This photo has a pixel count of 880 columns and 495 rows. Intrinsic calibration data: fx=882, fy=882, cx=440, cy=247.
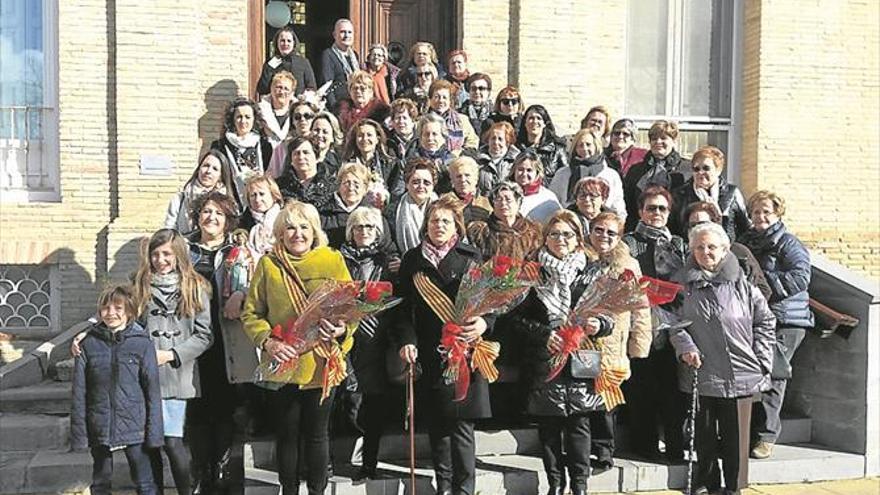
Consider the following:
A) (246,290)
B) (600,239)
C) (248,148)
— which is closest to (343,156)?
(248,148)

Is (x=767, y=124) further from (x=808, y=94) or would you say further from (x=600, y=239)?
(x=600, y=239)

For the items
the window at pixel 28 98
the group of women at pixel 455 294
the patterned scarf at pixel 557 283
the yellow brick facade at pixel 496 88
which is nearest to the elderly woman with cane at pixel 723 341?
the group of women at pixel 455 294

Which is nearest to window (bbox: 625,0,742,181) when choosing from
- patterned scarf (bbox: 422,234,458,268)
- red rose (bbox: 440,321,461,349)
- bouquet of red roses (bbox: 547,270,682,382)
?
bouquet of red roses (bbox: 547,270,682,382)

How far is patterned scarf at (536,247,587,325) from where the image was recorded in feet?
17.7

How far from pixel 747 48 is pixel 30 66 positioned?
8.63 m

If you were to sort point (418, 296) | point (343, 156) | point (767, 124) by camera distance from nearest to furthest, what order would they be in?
point (418, 296), point (343, 156), point (767, 124)

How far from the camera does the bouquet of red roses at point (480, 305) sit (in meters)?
4.98

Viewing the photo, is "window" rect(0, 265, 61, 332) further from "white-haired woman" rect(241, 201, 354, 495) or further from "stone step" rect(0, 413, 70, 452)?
"white-haired woman" rect(241, 201, 354, 495)

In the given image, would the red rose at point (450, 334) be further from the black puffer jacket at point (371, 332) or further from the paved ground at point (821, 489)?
the paved ground at point (821, 489)

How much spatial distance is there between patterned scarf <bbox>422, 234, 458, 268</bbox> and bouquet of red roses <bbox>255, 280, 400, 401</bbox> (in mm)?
331

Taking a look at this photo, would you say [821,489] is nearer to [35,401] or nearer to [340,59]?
[340,59]

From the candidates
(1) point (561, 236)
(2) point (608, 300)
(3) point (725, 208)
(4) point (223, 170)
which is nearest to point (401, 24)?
(4) point (223, 170)

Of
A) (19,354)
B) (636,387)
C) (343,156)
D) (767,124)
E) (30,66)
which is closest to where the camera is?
(636,387)

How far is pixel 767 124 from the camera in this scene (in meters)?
11.1
